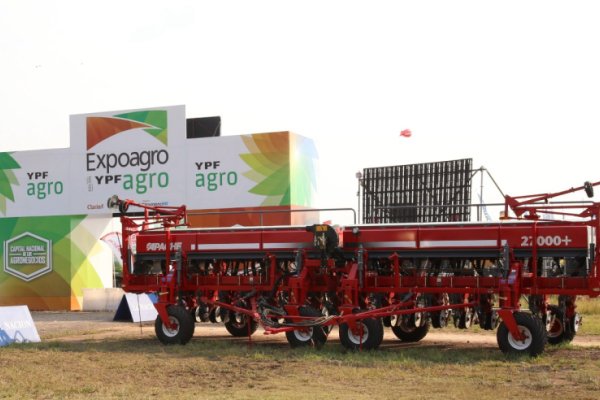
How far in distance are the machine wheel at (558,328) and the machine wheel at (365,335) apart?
344 cm

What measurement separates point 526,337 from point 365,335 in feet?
9.94

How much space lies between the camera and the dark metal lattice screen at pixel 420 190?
28.5 metres

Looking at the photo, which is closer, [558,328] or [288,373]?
[288,373]

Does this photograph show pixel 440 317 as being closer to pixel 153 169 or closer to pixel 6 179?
pixel 153 169

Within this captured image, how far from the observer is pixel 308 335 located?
59.5 ft

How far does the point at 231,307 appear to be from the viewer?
1919 centimetres

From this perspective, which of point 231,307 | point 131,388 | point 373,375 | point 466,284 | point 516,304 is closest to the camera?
point 131,388

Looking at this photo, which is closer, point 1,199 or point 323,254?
point 323,254

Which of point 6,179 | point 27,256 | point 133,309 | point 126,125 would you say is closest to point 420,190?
point 133,309

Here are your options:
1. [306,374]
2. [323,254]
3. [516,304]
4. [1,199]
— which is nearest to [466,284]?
[516,304]

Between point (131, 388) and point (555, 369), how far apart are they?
Result: 6.58m

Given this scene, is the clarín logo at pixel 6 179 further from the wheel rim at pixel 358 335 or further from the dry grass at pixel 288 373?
the wheel rim at pixel 358 335

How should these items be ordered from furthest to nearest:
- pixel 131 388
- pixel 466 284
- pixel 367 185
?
pixel 367 185 < pixel 466 284 < pixel 131 388

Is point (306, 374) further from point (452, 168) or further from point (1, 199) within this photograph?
point (1, 199)
